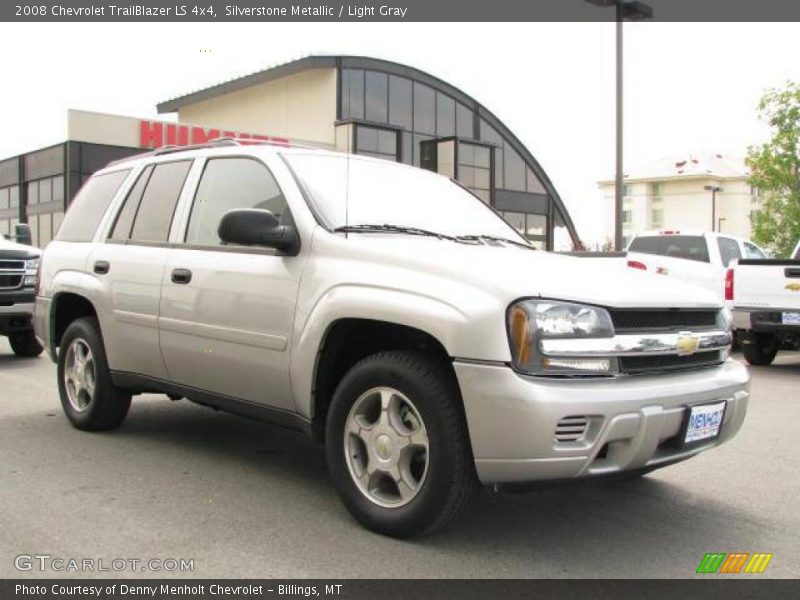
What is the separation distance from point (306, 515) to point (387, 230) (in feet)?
4.79

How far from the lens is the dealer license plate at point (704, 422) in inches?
138

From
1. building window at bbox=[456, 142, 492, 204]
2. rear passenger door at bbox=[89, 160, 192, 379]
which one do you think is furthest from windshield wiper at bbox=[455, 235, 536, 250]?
building window at bbox=[456, 142, 492, 204]

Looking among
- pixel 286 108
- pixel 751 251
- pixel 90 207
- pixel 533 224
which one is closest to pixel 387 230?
pixel 90 207

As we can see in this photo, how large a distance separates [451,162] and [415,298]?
1303 inches

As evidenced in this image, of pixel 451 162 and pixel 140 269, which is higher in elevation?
pixel 451 162

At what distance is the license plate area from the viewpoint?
11.4 ft

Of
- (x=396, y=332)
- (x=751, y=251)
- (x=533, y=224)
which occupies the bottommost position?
(x=396, y=332)

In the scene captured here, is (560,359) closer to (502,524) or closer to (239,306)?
(502,524)

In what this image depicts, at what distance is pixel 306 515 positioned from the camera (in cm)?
390

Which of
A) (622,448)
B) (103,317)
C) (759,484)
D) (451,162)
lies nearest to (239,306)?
(103,317)

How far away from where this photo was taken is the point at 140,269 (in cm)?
498

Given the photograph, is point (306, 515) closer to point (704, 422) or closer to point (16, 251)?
point (704, 422)

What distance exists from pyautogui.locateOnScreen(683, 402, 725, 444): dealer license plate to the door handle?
2.74m

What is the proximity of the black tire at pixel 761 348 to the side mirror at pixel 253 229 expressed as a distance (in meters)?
8.69
